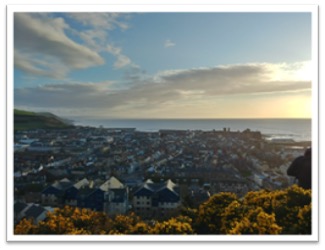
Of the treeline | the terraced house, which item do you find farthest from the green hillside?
the terraced house

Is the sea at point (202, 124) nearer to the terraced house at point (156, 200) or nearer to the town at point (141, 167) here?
the town at point (141, 167)

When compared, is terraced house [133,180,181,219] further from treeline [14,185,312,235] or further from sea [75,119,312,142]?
sea [75,119,312,142]


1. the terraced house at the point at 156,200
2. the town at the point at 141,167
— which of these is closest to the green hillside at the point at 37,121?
the town at the point at 141,167

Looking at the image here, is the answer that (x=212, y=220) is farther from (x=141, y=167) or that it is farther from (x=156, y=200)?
(x=141, y=167)

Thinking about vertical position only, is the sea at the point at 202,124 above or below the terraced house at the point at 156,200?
above

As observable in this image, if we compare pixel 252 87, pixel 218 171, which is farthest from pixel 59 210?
pixel 252 87

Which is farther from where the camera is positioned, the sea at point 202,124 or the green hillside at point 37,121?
the sea at point 202,124

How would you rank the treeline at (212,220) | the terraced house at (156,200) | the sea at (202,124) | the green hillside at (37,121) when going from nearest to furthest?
the treeline at (212,220), the green hillside at (37,121), the terraced house at (156,200), the sea at (202,124)
